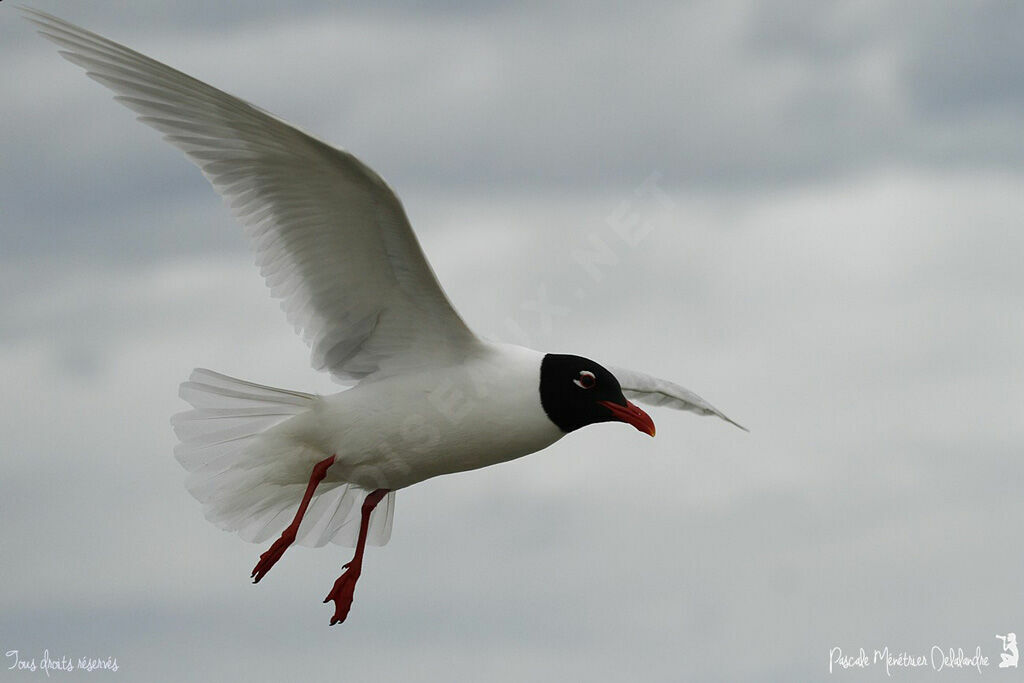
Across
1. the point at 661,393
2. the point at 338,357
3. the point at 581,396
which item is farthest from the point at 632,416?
the point at 338,357

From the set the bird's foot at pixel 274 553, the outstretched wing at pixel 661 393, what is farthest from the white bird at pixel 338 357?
the outstretched wing at pixel 661 393

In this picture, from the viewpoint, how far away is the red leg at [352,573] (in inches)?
447

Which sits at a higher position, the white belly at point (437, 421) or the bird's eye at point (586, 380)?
the bird's eye at point (586, 380)

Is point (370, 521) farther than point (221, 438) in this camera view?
Yes

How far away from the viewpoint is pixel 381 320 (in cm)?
1094

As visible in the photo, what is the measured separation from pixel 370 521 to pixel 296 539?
59 cm

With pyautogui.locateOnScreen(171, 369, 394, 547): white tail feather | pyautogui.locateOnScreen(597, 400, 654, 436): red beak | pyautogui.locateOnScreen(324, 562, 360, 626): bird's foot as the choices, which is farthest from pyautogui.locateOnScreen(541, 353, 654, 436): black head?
pyautogui.locateOnScreen(324, 562, 360, 626): bird's foot

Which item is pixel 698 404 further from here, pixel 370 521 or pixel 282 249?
pixel 282 249

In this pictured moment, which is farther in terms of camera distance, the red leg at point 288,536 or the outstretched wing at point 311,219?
the red leg at point 288,536

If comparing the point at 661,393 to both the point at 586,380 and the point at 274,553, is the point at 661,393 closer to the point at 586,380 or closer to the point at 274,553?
the point at 586,380

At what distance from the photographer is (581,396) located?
10938mm

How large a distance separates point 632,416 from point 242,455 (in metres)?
2.77

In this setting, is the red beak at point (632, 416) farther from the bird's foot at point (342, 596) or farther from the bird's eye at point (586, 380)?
the bird's foot at point (342, 596)

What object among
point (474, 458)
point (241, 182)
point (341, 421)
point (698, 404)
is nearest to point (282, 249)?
point (241, 182)
